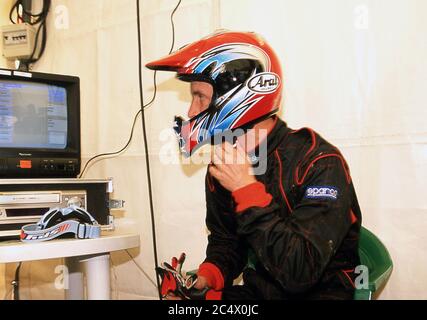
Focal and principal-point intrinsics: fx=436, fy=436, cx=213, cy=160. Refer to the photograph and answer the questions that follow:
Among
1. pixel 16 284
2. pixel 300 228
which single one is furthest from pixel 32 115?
pixel 16 284

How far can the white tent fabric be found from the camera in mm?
1161

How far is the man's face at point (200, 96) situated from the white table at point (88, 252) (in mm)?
348

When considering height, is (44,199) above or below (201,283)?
above

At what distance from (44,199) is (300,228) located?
61 cm

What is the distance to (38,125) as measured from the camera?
125cm

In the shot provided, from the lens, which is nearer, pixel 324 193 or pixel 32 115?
pixel 324 193

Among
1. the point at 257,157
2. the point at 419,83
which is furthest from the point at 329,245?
the point at 419,83

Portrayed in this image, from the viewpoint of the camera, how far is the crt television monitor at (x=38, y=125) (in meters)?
1.15

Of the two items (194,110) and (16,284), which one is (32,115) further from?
(16,284)

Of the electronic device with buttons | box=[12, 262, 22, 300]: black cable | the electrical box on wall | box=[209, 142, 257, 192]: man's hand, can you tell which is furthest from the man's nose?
box=[12, 262, 22, 300]: black cable

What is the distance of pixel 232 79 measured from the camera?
1.01 m

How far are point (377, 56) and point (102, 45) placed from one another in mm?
1057

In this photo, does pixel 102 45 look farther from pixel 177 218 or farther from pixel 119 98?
pixel 177 218

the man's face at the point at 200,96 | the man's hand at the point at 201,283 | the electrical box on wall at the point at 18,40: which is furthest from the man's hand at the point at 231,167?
the electrical box on wall at the point at 18,40
